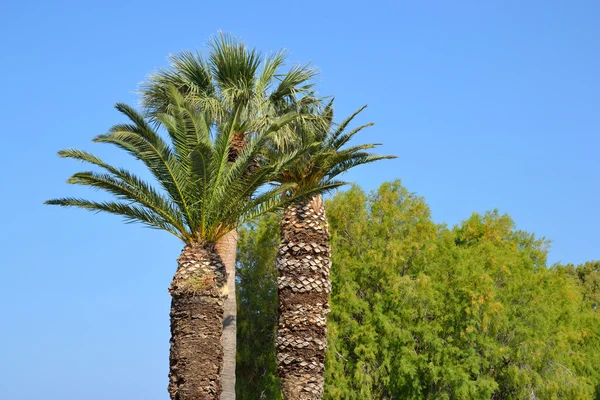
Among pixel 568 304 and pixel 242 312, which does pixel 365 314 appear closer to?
pixel 242 312

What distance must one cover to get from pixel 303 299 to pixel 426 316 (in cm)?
1125

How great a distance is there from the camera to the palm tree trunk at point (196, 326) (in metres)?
21.2

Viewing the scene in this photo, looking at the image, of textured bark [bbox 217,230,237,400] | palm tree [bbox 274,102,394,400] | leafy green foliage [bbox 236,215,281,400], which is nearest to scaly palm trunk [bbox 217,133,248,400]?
textured bark [bbox 217,230,237,400]

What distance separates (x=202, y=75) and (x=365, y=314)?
13.9 meters

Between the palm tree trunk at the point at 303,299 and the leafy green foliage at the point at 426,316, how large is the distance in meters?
8.73

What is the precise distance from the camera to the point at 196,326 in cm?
2136

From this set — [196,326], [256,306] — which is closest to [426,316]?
[256,306]

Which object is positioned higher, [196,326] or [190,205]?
[190,205]

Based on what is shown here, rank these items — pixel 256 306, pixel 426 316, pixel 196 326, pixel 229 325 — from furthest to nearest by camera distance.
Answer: pixel 256 306, pixel 426 316, pixel 229 325, pixel 196 326

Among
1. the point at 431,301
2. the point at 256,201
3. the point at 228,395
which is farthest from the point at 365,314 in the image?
the point at 256,201

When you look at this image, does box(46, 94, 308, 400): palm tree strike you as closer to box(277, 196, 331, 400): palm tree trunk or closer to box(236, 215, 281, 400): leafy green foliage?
box(277, 196, 331, 400): palm tree trunk

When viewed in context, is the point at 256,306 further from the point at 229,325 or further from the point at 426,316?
the point at 229,325

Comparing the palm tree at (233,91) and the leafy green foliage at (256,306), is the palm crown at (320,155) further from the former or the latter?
the leafy green foliage at (256,306)

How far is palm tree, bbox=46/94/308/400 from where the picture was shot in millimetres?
21297
